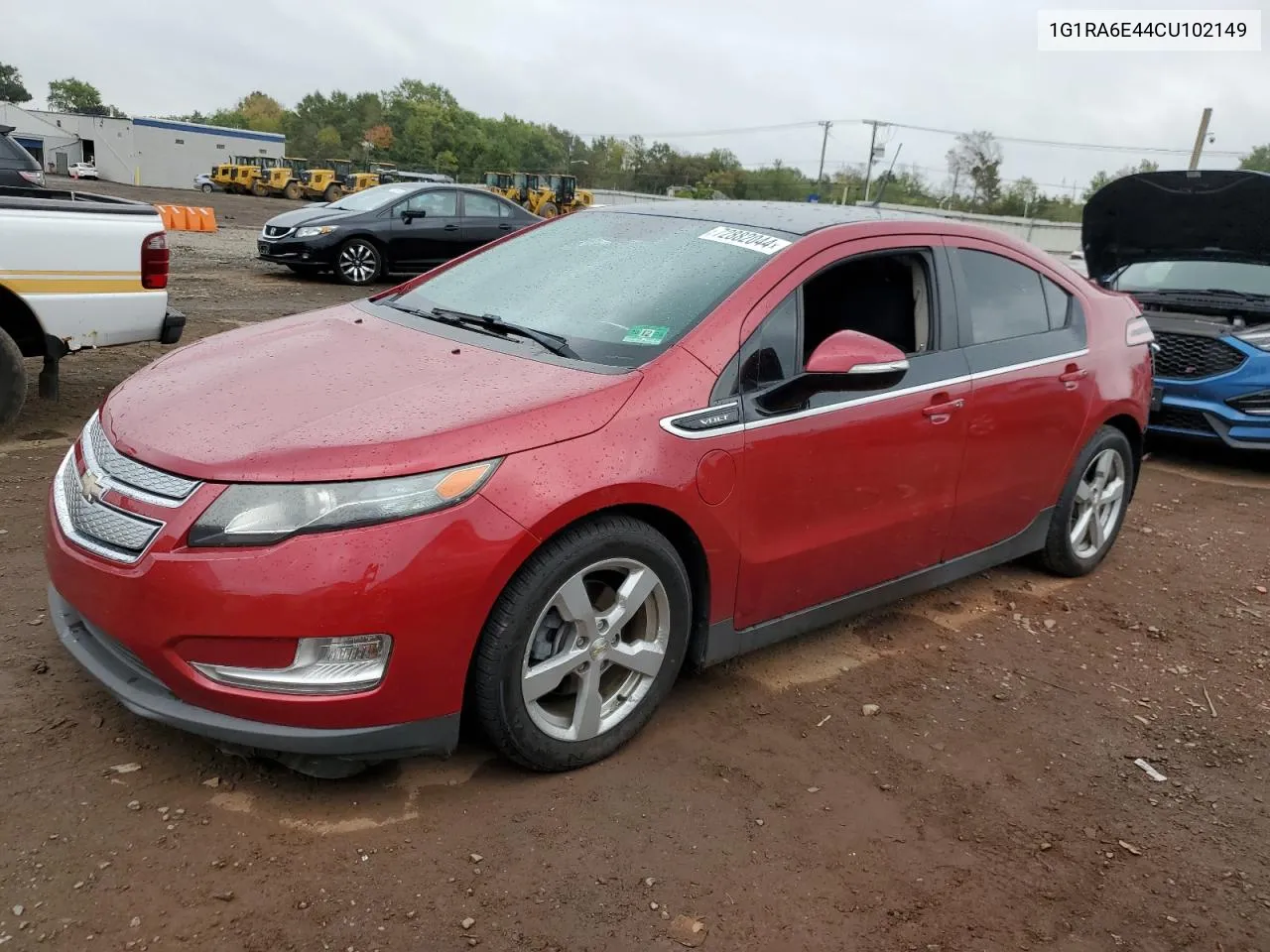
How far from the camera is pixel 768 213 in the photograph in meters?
3.75

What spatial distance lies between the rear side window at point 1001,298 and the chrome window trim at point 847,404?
13cm

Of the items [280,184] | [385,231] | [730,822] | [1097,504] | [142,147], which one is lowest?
[730,822]

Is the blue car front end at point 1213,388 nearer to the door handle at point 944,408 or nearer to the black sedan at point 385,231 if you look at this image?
the door handle at point 944,408

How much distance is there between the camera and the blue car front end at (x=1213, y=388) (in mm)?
6805

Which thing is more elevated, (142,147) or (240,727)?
(142,147)

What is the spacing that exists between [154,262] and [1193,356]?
6.90m

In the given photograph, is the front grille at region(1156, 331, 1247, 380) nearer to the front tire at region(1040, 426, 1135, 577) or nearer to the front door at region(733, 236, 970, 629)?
the front tire at region(1040, 426, 1135, 577)

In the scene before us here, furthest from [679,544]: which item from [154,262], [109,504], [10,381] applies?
[10,381]

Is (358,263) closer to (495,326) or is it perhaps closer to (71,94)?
(495,326)

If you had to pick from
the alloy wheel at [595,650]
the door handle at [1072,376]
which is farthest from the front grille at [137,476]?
the door handle at [1072,376]

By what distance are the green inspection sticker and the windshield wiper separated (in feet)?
0.60

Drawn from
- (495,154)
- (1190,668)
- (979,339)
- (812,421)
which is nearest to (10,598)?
(812,421)

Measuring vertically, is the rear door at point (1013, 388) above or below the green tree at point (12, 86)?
below

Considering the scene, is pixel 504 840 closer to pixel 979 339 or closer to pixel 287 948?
pixel 287 948
